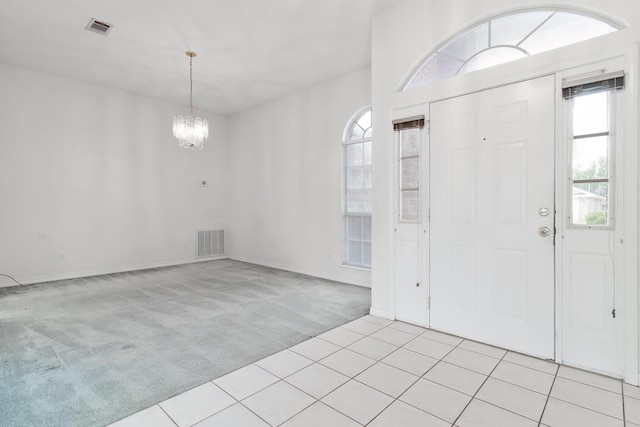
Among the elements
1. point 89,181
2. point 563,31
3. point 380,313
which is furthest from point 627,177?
point 89,181

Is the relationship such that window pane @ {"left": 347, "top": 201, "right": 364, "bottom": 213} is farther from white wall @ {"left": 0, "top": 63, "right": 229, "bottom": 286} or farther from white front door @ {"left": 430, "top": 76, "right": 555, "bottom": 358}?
white wall @ {"left": 0, "top": 63, "right": 229, "bottom": 286}

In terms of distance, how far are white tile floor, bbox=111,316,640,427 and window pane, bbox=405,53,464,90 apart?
2.52 meters

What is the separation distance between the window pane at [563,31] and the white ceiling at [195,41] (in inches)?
57.1

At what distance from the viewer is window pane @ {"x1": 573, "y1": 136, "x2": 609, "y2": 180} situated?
2287 millimetres

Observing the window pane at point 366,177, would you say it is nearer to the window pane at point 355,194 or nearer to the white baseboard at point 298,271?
the window pane at point 355,194

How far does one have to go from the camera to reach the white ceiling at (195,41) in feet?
11.1

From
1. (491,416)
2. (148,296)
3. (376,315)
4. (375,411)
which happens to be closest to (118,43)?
(148,296)

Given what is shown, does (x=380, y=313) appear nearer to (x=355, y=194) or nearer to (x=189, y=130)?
(x=355, y=194)

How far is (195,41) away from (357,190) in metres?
3.03

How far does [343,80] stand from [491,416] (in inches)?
187

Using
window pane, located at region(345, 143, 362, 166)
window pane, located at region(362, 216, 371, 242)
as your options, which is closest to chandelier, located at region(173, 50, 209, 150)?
window pane, located at region(345, 143, 362, 166)

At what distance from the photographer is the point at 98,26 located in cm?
370

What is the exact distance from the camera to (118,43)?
161 inches

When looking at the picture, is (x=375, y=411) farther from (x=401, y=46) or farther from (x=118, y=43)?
(x=118, y=43)
